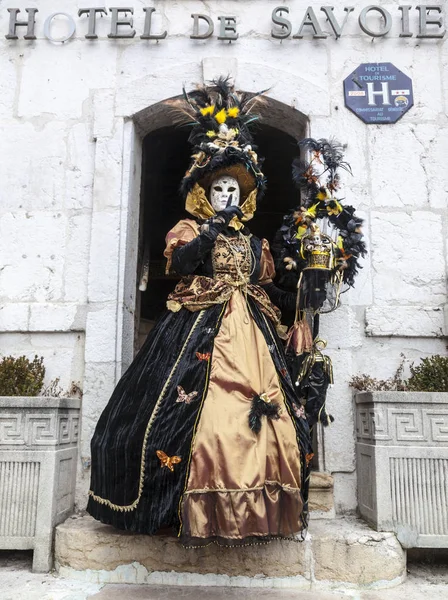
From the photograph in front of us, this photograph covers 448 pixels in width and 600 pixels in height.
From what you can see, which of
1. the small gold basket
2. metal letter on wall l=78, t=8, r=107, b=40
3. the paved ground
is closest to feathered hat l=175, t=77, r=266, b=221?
the small gold basket

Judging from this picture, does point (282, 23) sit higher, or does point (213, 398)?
point (282, 23)

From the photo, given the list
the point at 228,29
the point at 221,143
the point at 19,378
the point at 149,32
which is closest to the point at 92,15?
the point at 149,32

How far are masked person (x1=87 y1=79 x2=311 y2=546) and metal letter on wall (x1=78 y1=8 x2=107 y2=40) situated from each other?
135 centimetres

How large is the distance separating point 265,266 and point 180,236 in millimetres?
670

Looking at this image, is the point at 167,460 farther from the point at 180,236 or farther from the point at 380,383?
the point at 380,383

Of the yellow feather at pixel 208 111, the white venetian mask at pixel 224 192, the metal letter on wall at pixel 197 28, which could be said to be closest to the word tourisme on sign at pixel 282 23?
the metal letter on wall at pixel 197 28

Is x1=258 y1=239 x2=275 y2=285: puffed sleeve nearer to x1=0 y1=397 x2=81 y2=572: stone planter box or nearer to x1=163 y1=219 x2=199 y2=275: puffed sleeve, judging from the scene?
x1=163 y1=219 x2=199 y2=275: puffed sleeve

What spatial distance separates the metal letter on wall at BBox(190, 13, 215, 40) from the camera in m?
4.68

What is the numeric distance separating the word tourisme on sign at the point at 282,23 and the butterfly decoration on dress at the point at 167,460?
134 inches

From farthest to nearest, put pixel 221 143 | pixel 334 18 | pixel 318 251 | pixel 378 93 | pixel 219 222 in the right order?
pixel 334 18 → pixel 378 93 → pixel 221 143 → pixel 318 251 → pixel 219 222

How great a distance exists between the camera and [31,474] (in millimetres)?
3506

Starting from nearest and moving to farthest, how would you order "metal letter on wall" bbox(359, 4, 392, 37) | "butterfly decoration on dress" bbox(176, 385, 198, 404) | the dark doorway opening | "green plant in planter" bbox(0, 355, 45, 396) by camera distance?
1. "butterfly decoration on dress" bbox(176, 385, 198, 404)
2. "green plant in planter" bbox(0, 355, 45, 396)
3. "metal letter on wall" bbox(359, 4, 392, 37)
4. the dark doorway opening

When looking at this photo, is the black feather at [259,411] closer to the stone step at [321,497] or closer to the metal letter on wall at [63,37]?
the stone step at [321,497]

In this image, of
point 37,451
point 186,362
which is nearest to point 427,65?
point 186,362
